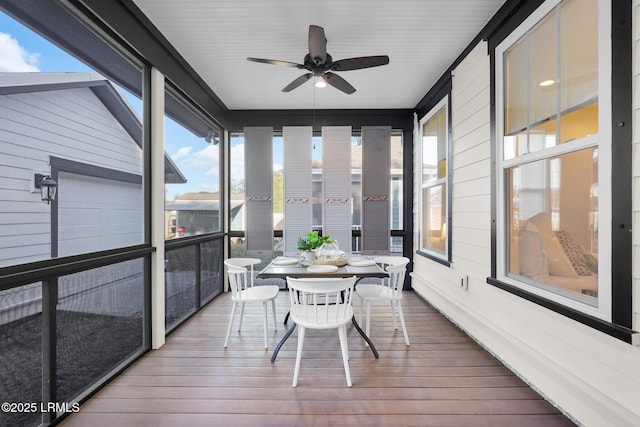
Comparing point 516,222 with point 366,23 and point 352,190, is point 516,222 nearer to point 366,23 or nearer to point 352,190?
point 366,23

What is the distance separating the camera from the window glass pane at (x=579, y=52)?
5.63 ft

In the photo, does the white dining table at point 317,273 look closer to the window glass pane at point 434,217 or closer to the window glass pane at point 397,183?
the window glass pane at point 434,217

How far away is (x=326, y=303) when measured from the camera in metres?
2.22

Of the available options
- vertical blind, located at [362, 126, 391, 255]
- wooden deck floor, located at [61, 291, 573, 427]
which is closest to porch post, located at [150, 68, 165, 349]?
wooden deck floor, located at [61, 291, 573, 427]

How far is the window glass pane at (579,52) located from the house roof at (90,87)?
3203 millimetres

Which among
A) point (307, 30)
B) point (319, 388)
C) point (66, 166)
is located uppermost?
point (307, 30)

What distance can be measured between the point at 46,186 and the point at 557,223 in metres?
3.28

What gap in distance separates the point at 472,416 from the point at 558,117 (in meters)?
2.03

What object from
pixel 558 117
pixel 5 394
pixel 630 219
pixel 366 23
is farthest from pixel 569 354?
pixel 5 394

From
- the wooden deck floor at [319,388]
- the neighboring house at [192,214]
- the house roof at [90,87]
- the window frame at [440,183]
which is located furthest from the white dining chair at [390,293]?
the house roof at [90,87]

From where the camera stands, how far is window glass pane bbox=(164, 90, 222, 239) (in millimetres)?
3303

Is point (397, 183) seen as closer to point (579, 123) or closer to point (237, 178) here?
point (237, 178)

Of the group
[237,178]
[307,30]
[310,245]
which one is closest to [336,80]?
[307,30]

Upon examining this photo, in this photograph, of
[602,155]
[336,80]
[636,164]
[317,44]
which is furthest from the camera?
[336,80]
